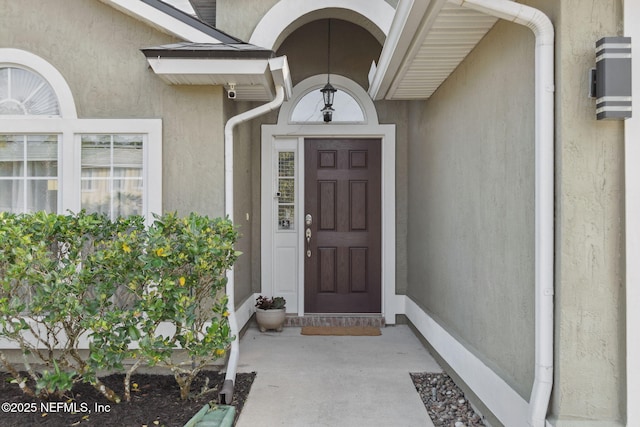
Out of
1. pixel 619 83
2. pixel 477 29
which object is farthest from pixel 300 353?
pixel 619 83

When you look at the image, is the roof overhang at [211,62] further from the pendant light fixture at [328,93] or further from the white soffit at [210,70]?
the pendant light fixture at [328,93]

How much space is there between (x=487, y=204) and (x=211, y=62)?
241 centimetres

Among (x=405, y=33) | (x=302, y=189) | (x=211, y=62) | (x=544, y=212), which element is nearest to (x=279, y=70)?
(x=211, y=62)

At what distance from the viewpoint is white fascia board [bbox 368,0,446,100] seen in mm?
3113

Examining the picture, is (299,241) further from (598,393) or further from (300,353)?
(598,393)

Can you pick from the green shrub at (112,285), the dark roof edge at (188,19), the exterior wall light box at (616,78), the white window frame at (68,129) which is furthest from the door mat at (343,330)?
the exterior wall light box at (616,78)

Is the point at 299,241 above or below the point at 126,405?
above

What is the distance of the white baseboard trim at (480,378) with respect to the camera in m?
2.79

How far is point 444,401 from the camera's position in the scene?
385cm

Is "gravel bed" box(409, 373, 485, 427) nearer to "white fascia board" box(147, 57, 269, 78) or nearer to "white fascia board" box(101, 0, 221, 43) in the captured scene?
"white fascia board" box(147, 57, 269, 78)

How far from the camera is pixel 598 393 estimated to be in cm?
237

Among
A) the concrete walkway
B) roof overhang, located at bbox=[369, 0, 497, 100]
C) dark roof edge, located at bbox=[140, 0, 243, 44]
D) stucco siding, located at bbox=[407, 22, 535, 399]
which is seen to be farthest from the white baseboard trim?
dark roof edge, located at bbox=[140, 0, 243, 44]

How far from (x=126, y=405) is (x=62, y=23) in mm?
3272

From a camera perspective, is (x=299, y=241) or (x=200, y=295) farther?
(x=299, y=241)
